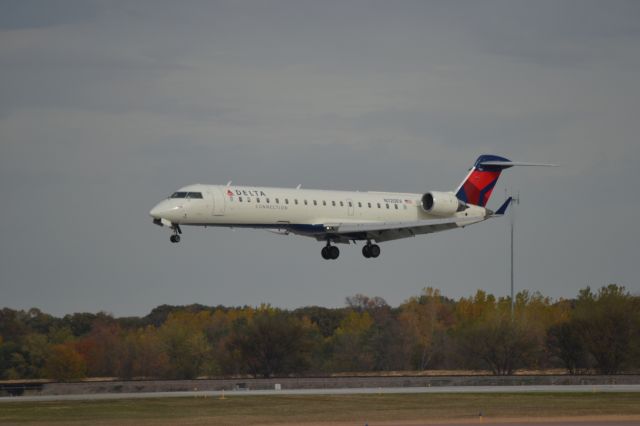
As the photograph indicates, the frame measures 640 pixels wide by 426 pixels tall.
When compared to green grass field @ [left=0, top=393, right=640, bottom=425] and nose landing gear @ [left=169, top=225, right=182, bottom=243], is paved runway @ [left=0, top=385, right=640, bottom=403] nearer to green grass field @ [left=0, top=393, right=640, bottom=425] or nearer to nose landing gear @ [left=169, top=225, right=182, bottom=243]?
green grass field @ [left=0, top=393, right=640, bottom=425]

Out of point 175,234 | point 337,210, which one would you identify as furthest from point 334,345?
point 175,234

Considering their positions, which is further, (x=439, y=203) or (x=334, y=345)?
(x=334, y=345)

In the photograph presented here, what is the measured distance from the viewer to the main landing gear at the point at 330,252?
64.6 meters

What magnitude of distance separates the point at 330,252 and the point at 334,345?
34628 mm

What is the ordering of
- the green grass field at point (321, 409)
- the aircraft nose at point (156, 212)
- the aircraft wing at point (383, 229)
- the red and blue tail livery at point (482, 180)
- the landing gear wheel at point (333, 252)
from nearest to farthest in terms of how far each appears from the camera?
the green grass field at point (321, 409) → the aircraft nose at point (156, 212) → the aircraft wing at point (383, 229) → the landing gear wheel at point (333, 252) → the red and blue tail livery at point (482, 180)

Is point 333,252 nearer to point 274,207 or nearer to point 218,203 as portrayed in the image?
point 274,207

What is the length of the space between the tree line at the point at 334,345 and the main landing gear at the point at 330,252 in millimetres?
16204

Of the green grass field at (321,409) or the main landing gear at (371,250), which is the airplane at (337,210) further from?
the green grass field at (321,409)

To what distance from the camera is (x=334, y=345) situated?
322ft

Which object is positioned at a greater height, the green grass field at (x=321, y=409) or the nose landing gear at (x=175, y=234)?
the nose landing gear at (x=175, y=234)

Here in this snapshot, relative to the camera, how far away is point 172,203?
184 feet

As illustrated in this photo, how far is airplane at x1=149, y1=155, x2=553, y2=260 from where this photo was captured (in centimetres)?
5659

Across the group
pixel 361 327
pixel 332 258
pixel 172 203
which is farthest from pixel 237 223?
pixel 361 327

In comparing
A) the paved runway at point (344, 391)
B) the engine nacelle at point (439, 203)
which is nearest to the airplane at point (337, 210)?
the engine nacelle at point (439, 203)
